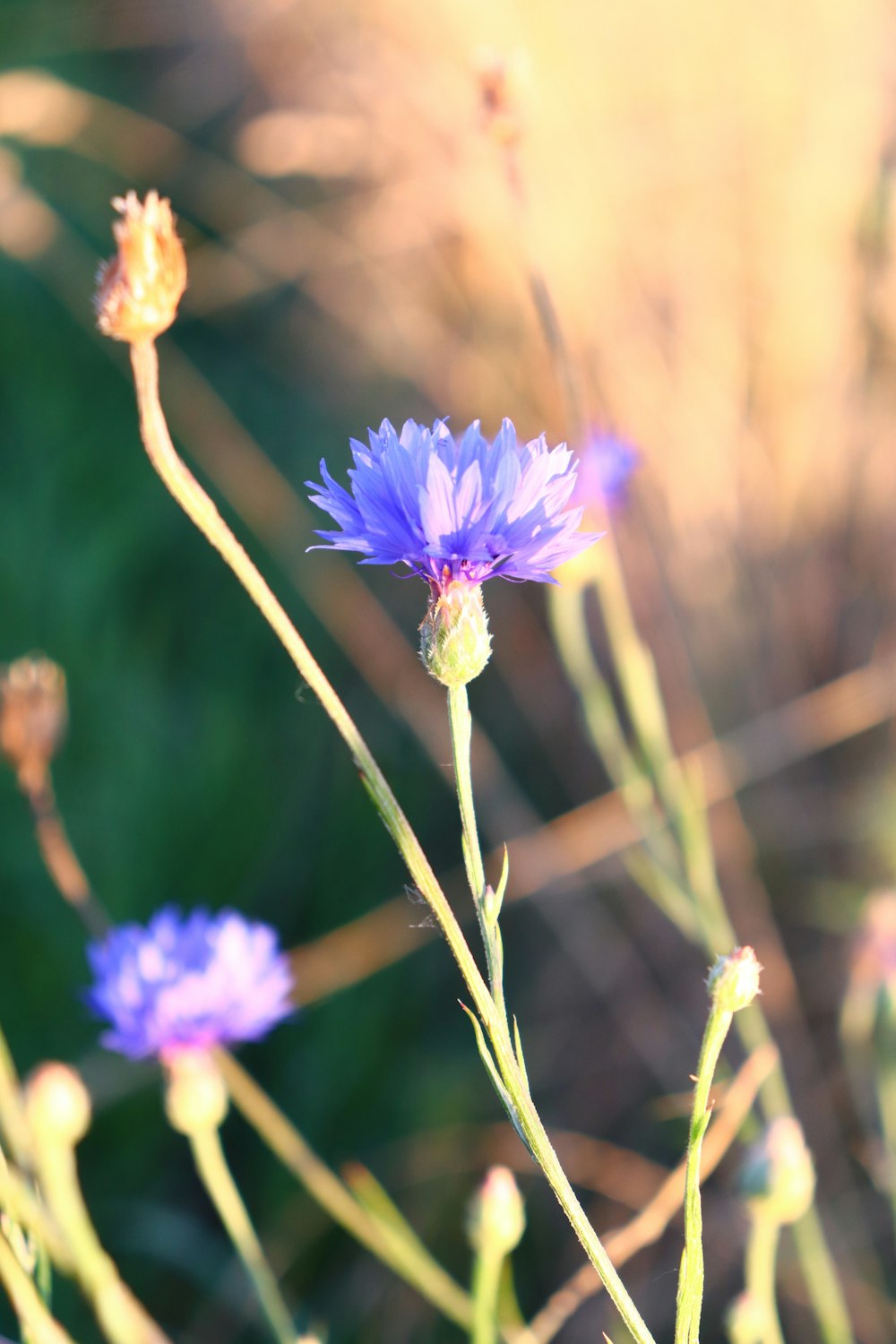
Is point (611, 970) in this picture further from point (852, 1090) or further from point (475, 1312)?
point (475, 1312)

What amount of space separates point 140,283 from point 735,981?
0.85ft

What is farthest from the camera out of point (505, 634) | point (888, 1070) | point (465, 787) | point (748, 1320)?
point (505, 634)

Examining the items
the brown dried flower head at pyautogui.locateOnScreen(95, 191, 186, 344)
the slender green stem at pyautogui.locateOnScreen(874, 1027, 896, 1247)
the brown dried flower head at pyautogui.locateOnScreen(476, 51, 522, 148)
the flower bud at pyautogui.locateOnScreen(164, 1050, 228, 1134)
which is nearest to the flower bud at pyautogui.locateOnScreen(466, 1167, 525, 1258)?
the flower bud at pyautogui.locateOnScreen(164, 1050, 228, 1134)

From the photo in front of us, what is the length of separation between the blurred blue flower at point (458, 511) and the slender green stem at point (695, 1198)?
0.44ft

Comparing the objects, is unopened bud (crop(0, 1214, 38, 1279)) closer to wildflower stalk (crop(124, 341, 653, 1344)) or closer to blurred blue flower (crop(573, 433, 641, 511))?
wildflower stalk (crop(124, 341, 653, 1344))

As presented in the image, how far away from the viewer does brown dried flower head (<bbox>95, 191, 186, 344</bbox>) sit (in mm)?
353

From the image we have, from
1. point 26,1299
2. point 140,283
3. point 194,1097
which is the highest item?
point 140,283

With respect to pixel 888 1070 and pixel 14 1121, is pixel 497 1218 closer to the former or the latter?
pixel 14 1121

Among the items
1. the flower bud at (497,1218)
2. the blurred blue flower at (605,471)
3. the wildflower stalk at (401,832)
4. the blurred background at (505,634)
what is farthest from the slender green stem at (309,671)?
the blurred background at (505,634)

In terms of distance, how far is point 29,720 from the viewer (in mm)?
589

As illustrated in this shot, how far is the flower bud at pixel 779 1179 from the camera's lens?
507mm

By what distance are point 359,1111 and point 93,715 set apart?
0.46 meters

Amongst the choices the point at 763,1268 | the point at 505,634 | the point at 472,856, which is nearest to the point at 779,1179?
A: the point at 763,1268

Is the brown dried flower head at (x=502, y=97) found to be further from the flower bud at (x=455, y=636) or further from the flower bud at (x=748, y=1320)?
the flower bud at (x=748, y=1320)
